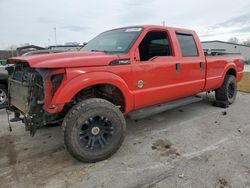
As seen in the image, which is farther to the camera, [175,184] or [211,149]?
[211,149]

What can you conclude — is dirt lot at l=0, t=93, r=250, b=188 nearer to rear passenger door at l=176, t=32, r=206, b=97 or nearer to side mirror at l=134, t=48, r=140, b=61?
rear passenger door at l=176, t=32, r=206, b=97

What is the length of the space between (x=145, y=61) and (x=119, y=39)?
25.2 inches

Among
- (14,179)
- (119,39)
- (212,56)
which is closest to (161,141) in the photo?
(119,39)

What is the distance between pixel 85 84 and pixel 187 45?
2.66 meters

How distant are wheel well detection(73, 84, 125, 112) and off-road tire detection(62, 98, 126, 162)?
31cm

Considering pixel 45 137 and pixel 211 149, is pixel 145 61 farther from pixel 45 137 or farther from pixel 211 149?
pixel 45 137

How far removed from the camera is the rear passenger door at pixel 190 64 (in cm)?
433

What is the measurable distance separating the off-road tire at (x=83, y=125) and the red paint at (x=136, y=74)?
22 centimetres

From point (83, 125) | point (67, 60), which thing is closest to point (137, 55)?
point (67, 60)

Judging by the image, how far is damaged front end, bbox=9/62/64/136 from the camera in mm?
2832

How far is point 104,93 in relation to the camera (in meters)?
3.57

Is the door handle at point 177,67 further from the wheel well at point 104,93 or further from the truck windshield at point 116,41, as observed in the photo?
the wheel well at point 104,93

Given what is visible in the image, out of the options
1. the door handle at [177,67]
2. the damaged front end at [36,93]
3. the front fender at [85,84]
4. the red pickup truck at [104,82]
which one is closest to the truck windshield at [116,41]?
the red pickup truck at [104,82]

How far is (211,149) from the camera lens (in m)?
3.40
